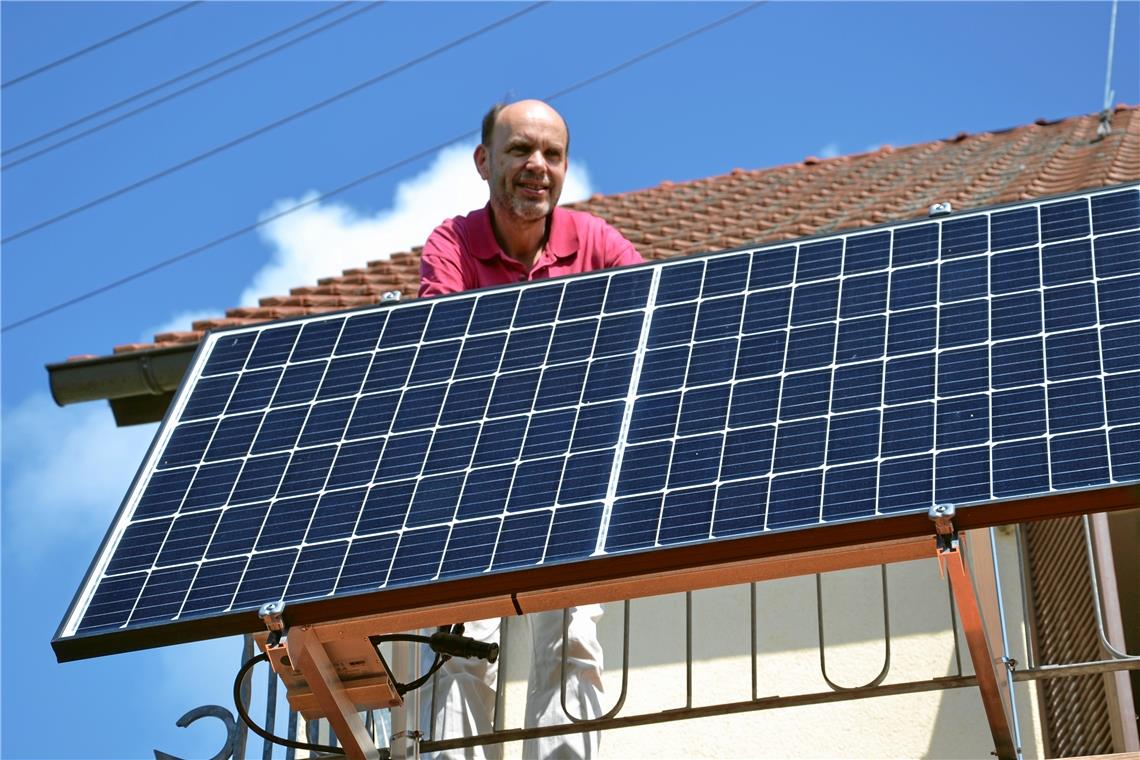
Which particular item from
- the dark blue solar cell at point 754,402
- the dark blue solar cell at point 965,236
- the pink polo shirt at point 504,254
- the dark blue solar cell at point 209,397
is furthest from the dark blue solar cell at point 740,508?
the pink polo shirt at point 504,254

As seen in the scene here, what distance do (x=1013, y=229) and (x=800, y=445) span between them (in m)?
1.26

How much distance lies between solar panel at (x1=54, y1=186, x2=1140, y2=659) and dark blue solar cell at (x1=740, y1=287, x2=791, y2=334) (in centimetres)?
1

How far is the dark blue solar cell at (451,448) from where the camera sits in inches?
223

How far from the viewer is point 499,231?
7.26 m

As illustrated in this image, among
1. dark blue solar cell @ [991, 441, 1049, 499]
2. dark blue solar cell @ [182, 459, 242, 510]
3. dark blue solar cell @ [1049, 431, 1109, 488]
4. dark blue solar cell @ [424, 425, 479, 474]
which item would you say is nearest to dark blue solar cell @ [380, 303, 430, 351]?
dark blue solar cell @ [424, 425, 479, 474]

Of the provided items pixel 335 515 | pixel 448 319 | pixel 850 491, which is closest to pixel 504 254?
pixel 448 319

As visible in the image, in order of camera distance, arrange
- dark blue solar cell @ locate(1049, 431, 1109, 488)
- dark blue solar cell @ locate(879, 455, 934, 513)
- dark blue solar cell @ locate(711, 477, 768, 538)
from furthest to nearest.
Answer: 1. dark blue solar cell @ locate(711, 477, 768, 538)
2. dark blue solar cell @ locate(879, 455, 934, 513)
3. dark blue solar cell @ locate(1049, 431, 1109, 488)

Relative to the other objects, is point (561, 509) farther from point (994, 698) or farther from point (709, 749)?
point (709, 749)

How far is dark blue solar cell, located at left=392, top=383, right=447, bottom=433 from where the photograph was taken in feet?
19.4

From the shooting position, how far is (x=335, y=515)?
5.61m

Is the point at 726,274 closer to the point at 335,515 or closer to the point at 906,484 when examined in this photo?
the point at 906,484

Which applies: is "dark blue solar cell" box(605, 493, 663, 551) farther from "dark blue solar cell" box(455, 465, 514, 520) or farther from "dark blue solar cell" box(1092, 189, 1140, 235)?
"dark blue solar cell" box(1092, 189, 1140, 235)

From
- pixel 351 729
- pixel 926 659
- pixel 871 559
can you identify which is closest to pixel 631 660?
pixel 926 659

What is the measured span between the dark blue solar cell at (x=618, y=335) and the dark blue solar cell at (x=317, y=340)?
102cm
